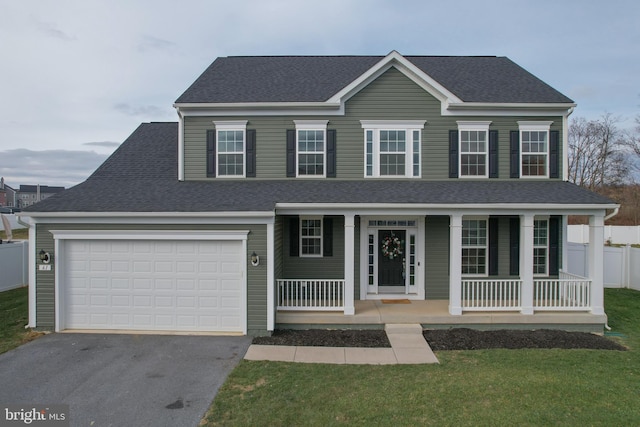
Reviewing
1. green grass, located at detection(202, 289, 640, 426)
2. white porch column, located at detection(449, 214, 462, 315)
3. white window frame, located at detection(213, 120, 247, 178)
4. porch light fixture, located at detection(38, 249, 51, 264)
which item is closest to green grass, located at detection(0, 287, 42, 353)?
porch light fixture, located at detection(38, 249, 51, 264)

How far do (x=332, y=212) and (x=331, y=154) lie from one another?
230 cm

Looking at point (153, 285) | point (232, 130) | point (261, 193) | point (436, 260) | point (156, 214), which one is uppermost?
point (232, 130)

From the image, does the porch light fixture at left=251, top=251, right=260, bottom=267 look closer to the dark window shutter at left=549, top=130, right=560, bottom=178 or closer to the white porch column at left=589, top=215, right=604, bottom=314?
the white porch column at left=589, top=215, right=604, bottom=314

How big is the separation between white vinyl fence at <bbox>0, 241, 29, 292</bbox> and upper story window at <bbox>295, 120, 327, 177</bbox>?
10.6 m

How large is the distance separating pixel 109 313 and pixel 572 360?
32.6 ft

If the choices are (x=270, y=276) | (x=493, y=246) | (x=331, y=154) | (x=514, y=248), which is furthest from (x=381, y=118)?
(x=270, y=276)

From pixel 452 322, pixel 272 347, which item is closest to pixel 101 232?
pixel 272 347

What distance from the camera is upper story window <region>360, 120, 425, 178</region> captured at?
1071 cm

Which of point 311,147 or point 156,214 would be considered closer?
point 156,214

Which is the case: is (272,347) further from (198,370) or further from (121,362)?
(121,362)

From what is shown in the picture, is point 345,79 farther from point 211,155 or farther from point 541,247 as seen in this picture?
point 541,247

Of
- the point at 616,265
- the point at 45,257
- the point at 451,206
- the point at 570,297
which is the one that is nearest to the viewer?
the point at 45,257

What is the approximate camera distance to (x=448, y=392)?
5699mm

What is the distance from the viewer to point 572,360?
709cm
